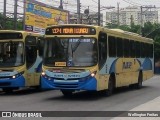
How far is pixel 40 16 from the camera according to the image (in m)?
40.4

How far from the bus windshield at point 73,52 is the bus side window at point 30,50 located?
11.0 ft

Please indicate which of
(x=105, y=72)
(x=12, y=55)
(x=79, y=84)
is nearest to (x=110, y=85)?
(x=105, y=72)

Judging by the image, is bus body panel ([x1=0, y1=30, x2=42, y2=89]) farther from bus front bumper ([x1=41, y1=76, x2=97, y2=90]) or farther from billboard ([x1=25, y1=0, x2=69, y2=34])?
billboard ([x1=25, y1=0, x2=69, y2=34])

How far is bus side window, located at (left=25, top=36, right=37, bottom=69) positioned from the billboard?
51.3ft

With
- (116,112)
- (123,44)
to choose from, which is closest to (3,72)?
(123,44)

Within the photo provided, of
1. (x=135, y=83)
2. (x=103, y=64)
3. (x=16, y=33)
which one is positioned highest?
A: (x=16, y=33)

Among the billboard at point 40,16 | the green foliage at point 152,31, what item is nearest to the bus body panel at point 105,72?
the billboard at point 40,16

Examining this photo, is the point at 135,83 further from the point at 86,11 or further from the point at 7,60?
the point at 86,11

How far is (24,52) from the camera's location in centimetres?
2020

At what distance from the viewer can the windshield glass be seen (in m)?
20.0

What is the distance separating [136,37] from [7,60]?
25.1 ft

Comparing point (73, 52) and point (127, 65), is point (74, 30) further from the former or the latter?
point (127, 65)

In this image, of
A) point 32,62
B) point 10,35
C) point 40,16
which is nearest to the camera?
point 10,35

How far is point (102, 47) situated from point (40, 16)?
23.4 meters
